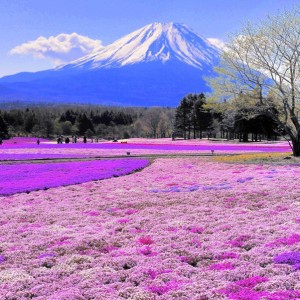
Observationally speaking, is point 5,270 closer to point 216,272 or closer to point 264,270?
point 216,272

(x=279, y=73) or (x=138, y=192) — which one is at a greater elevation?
(x=279, y=73)

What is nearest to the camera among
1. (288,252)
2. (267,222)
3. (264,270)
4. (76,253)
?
(264,270)

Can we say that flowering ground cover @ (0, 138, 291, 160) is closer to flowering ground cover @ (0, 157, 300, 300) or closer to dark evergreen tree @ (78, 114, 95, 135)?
flowering ground cover @ (0, 157, 300, 300)

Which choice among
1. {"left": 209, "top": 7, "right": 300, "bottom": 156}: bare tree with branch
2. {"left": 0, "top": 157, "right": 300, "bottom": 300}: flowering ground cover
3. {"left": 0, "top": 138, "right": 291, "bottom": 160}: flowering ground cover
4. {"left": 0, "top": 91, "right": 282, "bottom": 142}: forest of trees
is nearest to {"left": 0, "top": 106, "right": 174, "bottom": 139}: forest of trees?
{"left": 0, "top": 91, "right": 282, "bottom": 142}: forest of trees

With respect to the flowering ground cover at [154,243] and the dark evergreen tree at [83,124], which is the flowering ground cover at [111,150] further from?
the dark evergreen tree at [83,124]

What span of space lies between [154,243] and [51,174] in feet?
62.0

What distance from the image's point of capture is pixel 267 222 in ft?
45.6

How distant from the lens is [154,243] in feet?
39.2

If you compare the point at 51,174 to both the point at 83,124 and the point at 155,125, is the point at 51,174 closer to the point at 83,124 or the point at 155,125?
the point at 83,124

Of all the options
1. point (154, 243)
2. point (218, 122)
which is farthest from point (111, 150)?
point (218, 122)

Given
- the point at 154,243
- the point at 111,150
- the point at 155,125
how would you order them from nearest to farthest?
the point at 154,243 < the point at 111,150 < the point at 155,125

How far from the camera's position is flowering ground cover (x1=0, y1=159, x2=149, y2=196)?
23.9 meters

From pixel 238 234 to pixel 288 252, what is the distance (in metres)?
2.34

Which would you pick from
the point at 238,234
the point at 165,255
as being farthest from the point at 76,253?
the point at 238,234
